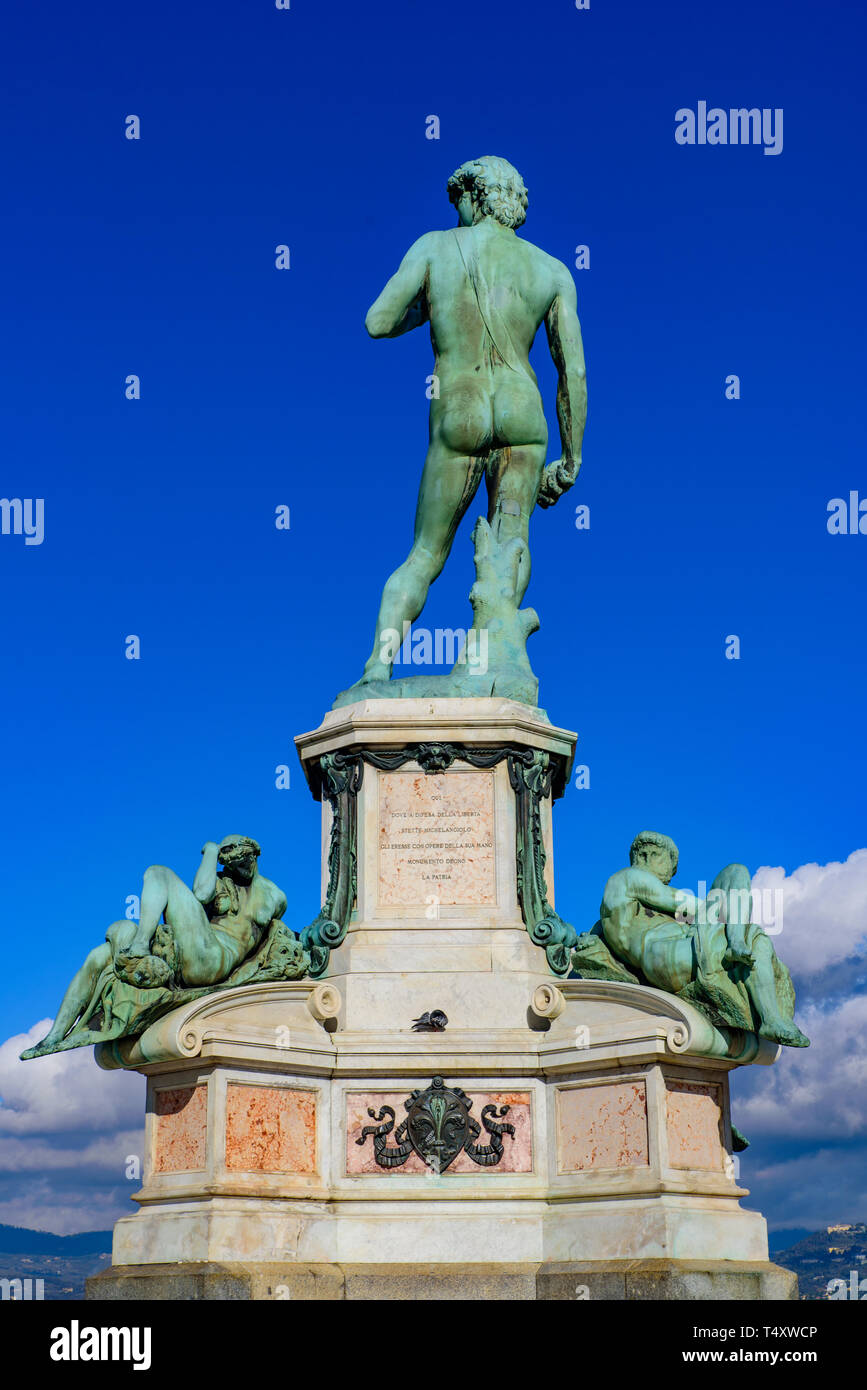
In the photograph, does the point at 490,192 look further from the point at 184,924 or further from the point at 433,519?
the point at 184,924

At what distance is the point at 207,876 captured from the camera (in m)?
15.5

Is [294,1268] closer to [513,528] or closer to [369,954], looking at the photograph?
[369,954]

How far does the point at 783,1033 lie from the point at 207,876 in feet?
16.6

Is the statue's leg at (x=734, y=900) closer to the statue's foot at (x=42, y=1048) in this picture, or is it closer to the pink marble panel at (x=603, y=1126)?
the pink marble panel at (x=603, y=1126)

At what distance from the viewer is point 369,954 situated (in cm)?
1540

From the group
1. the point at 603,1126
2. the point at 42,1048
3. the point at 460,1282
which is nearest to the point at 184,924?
the point at 42,1048

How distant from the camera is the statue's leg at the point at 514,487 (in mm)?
17578

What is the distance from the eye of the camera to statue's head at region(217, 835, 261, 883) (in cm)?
1567

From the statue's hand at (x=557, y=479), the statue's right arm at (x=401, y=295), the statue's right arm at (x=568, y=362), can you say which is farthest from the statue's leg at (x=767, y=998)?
the statue's right arm at (x=401, y=295)

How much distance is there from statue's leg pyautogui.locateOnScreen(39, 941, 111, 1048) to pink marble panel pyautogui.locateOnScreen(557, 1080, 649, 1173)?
13.0 ft

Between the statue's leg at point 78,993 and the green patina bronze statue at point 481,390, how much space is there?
401cm
